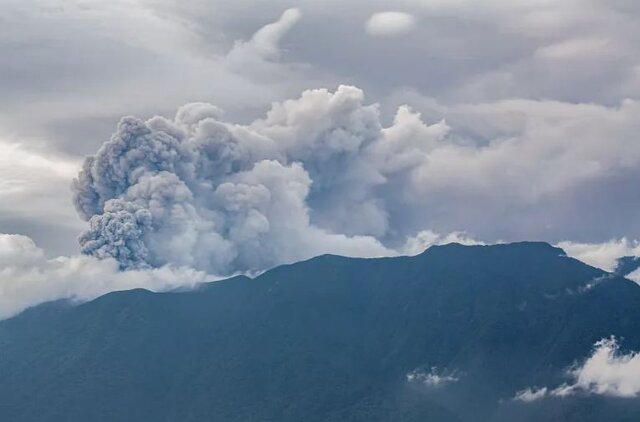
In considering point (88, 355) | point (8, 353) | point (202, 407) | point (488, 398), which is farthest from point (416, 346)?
point (8, 353)

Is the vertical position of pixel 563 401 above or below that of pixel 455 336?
below

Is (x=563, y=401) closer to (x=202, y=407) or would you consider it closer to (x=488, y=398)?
(x=488, y=398)

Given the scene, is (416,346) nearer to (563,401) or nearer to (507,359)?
(507,359)

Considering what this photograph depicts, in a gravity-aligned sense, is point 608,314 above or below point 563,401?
above

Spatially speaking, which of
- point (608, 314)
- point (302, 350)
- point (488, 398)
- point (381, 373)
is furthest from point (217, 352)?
point (608, 314)

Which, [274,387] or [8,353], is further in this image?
[8,353]

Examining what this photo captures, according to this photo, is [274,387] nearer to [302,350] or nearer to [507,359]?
[302,350]

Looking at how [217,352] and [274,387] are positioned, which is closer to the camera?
[274,387]
